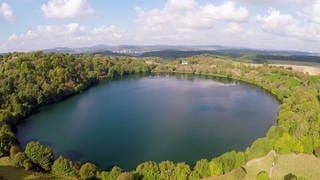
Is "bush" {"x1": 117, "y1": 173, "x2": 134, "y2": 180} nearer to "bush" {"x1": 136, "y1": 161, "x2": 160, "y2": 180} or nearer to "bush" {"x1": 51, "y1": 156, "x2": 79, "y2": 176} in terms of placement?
"bush" {"x1": 136, "y1": 161, "x2": 160, "y2": 180}

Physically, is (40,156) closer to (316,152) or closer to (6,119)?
(6,119)

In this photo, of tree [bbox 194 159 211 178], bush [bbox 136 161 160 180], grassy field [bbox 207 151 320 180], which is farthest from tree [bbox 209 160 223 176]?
bush [bbox 136 161 160 180]

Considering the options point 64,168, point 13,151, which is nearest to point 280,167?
point 64,168

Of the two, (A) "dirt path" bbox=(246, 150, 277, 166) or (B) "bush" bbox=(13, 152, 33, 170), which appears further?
(A) "dirt path" bbox=(246, 150, 277, 166)

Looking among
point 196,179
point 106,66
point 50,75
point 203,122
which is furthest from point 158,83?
point 196,179

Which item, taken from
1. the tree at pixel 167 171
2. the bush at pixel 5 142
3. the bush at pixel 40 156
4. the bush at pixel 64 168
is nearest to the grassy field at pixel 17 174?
the bush at pixel 64 168

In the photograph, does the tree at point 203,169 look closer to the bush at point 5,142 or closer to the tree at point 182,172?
the tree at point 182,172
